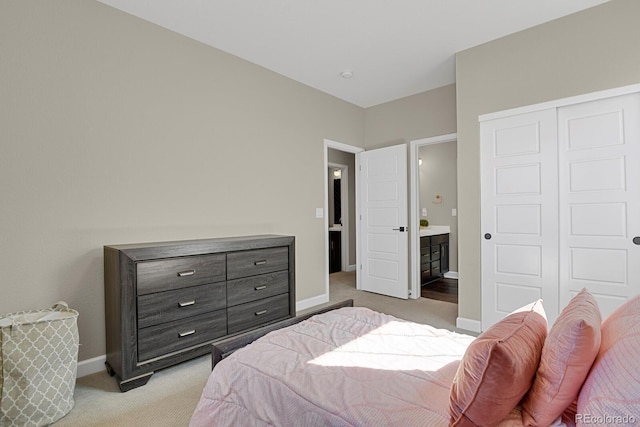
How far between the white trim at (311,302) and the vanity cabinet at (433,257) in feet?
5.97

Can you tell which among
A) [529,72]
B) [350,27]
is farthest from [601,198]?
[350,27]

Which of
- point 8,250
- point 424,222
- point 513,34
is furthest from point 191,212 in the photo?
point 424,222

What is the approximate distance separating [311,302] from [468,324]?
186 cm

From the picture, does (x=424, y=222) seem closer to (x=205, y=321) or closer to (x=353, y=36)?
(x=353, y=36)

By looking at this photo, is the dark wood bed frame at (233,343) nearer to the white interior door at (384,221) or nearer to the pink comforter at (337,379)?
the pink comforter at (337,379)

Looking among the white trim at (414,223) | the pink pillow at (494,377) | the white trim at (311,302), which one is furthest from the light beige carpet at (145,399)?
the white trim at (414,223)

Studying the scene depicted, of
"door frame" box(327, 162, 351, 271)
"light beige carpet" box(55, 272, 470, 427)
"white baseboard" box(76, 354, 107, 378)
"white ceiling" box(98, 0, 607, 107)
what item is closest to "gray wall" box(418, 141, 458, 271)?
"door frame" box(327, 162, 351, 271)

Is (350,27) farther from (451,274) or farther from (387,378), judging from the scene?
(451,274)

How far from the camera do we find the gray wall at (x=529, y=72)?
262 cm

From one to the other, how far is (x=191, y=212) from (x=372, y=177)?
110 inches

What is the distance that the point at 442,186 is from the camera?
6508mm

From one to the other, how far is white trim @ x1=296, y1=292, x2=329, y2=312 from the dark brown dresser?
38.1 inches

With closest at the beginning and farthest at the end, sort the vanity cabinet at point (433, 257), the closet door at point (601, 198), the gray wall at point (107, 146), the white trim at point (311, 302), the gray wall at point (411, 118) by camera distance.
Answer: the gray wall at point (107, 146) < the closet door at point (601, 198) < the white trim at point (311, 302) < the gray wall at point (411, 118) < the vanity cabinet at point (433, 257)

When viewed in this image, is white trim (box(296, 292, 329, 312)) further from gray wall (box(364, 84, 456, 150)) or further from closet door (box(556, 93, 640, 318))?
closet door (box(556, 93, 640, 318))
